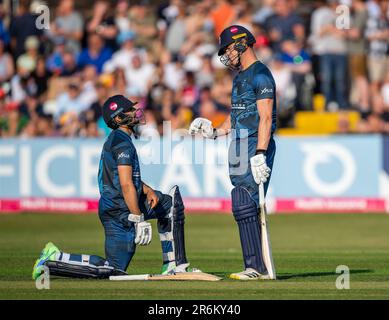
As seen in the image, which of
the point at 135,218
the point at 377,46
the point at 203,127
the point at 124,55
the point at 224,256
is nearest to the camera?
the point at 135,218

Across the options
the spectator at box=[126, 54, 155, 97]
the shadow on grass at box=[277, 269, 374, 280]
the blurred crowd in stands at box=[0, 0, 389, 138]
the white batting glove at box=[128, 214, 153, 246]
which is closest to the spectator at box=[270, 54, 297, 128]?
the blurred crowd in stands at box=[0, 0, 389, 138]

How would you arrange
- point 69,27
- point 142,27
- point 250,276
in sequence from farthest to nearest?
point 69,27 → point 142,27 → point 250,276

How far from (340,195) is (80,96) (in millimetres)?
6124

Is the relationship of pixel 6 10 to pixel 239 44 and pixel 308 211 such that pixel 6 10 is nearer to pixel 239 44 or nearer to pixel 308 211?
pixel 308 211

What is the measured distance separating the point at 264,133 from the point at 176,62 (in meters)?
13.4

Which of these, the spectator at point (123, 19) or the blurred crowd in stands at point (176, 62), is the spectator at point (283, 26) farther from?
the spectator at point (123, 19)

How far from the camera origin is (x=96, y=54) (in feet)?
79.1

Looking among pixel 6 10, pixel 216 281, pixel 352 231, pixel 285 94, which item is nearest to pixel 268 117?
pixel 216 281

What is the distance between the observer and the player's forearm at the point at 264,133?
34.5 ft

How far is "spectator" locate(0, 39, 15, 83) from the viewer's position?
79.1 feet

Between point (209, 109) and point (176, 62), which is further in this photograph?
point (176, 62)

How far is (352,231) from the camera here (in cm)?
1808

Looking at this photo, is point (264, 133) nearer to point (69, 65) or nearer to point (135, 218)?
point (135, 218)

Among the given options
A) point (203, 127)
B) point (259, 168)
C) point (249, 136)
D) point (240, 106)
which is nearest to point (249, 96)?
point (240, 106)
